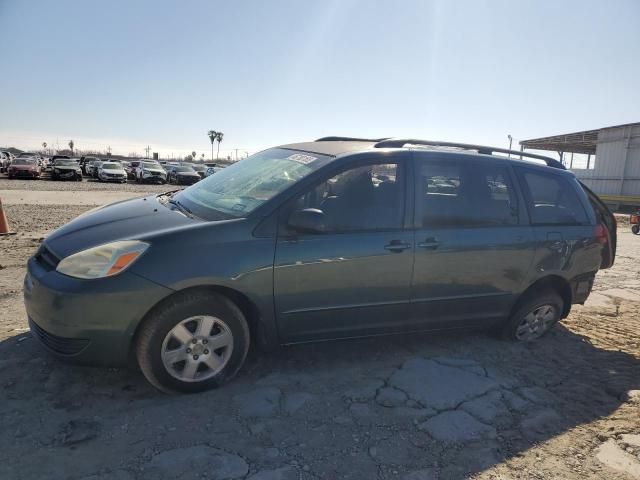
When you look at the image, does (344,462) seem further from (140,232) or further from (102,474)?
(140,232)

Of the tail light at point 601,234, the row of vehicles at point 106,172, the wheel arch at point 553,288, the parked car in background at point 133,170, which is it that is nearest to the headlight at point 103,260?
the wheel arch at point 553,288

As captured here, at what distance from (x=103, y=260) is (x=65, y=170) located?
3113 centimetres

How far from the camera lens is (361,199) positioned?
3.46 meters

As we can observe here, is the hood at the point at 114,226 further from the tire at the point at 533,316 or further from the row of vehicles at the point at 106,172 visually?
the row of vehicles at the point at 106,172

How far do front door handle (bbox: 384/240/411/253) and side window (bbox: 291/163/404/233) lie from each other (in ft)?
0.39

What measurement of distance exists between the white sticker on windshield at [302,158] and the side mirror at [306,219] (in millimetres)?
617

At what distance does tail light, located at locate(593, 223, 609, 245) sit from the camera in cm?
443

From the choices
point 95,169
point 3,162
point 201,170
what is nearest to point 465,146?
point 95,169

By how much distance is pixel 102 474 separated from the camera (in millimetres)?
2254

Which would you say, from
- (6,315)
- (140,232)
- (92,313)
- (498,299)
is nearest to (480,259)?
(498,299)

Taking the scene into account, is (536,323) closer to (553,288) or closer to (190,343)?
(553,288)

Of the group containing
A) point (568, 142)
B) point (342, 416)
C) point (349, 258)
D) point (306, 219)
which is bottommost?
point (342, 416)

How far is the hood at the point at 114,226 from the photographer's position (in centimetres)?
300

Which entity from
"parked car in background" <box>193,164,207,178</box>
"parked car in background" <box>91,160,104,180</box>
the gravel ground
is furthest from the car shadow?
"parked car in background" <box>91,160,104,180</box>
